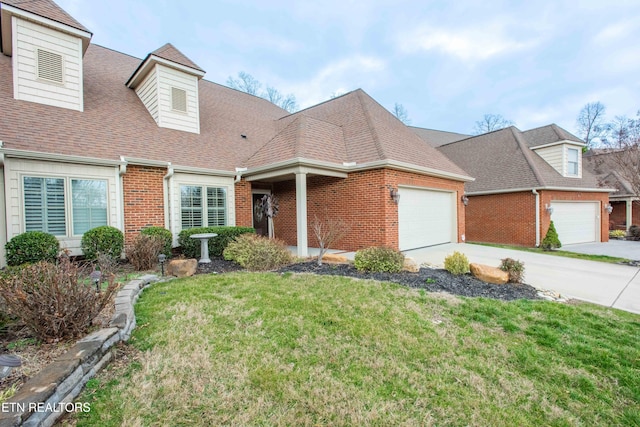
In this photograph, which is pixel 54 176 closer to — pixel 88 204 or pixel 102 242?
pixel 88 204

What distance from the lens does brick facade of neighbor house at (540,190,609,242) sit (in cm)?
1295

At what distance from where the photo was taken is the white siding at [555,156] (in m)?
14.4

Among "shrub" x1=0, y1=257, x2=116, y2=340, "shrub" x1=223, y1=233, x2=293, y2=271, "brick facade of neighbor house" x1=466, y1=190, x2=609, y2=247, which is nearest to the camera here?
"shrub" x1=0, y1=257, x2=116, y2=340

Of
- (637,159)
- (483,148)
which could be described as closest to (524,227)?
(637,159)

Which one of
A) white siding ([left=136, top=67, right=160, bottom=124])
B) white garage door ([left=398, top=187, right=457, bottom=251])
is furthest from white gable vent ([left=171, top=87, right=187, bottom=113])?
white garage door ([left=398, top=187, right=457, bottom=251])

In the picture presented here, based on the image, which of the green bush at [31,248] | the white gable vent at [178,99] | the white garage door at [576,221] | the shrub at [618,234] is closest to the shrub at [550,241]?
the white garage door at [576,221]

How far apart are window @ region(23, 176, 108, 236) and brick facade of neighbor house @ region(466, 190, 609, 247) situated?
629 inches

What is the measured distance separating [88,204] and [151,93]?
4600mm

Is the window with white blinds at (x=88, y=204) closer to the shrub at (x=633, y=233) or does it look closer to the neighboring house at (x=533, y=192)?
the neighboring house at (x=533, y=192)

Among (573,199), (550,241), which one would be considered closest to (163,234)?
(550,241)

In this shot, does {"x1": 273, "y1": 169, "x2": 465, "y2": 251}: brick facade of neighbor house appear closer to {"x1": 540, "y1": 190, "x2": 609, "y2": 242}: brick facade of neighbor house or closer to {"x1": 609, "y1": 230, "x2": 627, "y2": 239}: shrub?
{"x1": 540, "y1": 190, "x2": 609, "y2": 242}: brick facade of neighbor house

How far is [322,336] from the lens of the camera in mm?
3494

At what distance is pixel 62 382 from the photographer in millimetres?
2264

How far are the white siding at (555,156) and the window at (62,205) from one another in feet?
63.0
